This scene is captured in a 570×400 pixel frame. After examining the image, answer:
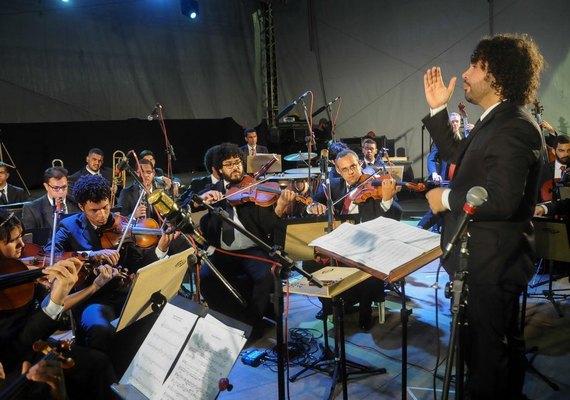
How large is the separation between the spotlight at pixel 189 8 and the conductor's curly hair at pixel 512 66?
756cm

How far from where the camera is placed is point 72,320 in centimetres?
292

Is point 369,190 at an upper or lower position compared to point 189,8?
lower

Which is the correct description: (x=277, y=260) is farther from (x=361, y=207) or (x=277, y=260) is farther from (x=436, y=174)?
(x=436, y=174)

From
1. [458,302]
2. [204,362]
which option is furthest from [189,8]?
[458,302]

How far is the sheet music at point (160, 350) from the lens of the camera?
1.94 m

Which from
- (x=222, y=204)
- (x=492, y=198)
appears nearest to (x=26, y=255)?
(x=222, y=204)

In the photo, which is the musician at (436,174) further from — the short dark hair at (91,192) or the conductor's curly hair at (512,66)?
the short dark hair at (91,192)

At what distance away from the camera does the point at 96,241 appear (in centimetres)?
330

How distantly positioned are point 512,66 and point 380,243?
900 millimetres

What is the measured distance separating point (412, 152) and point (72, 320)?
791 cm

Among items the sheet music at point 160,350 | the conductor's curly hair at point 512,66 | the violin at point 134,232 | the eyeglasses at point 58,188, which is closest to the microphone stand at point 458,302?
the conductor's curly hair at point 512,66

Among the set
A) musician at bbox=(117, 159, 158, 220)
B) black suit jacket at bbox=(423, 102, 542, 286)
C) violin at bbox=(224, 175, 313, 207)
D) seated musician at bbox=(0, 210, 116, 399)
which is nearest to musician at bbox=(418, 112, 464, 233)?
violin at bbox=(224, 175, 313, 207)

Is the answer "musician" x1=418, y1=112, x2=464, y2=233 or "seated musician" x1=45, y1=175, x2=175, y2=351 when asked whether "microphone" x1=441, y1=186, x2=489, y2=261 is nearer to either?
"seated musician" x1=45, y1=175, x2=175, y2=351

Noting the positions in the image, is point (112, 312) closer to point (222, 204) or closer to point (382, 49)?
point (222, 204)
